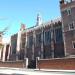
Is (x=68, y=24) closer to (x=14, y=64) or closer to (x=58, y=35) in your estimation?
(x=58, y=35)

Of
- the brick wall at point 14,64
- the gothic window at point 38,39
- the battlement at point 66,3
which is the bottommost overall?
the brick wall at point 14,64

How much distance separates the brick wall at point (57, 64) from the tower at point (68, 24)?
3.83 meters

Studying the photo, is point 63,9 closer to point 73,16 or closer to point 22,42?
point 73,16

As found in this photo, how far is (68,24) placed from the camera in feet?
106

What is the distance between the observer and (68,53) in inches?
1213

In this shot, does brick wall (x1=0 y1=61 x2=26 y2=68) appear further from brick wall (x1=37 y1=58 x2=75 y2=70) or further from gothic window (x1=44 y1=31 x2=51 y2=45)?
gothic window (x1=44 y1=31 x2=51 y2=45)

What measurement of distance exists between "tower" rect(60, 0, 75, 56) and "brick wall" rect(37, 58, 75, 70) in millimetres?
3829

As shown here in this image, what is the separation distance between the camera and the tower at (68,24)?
101 ft

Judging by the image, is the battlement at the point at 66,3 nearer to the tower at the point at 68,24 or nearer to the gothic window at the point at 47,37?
the tower at the point at 68,24

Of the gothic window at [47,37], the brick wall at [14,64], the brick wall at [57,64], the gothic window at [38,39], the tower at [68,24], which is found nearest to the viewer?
the brick wall at [57,64]

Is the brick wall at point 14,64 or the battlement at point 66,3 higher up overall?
the battlement at point 66,3

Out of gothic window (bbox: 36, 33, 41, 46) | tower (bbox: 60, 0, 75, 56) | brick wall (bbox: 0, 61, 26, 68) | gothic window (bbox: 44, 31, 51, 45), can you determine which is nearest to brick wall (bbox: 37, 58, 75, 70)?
tower (bbox: 60, 0, 75, 56)

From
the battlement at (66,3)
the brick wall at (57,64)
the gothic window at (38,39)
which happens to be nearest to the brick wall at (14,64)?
the brick wall at (57,64)

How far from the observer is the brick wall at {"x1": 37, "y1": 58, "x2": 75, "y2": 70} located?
25.9 metres
